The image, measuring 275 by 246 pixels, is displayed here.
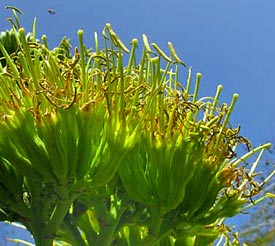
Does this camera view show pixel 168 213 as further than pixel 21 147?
Yes

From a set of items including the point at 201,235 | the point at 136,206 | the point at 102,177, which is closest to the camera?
the point at 102,177

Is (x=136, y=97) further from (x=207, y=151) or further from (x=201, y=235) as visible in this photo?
(x=201, y=235)

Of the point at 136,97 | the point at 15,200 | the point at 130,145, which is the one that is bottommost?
the point at 15,200

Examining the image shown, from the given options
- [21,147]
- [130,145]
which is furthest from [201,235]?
[21,147]

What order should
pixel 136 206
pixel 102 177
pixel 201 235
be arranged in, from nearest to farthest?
pixel 102 177 → pixel 136 206 → pixel 201 235

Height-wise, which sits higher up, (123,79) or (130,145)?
(123,79)

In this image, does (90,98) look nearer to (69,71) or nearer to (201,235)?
(69,71)
